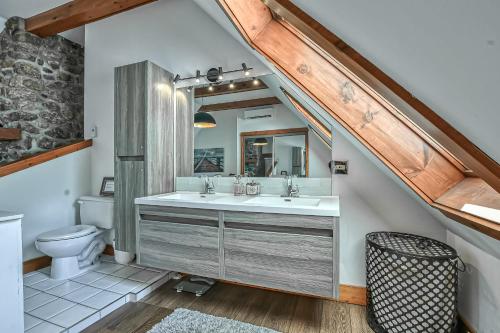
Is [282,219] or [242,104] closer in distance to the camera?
[282,219]

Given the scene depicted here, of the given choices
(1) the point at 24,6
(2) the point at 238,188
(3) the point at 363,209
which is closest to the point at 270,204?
(2) the point at 238,188

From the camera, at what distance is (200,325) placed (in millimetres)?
1597

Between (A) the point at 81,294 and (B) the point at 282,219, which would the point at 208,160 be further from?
(A) the point at 81,294

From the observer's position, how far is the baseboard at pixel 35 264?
2.31 metres

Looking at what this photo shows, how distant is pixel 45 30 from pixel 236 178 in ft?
8.83

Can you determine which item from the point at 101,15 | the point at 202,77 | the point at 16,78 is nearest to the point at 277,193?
the point at 202,77

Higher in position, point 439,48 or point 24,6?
point 24,6

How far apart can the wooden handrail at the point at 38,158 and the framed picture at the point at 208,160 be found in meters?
1.51

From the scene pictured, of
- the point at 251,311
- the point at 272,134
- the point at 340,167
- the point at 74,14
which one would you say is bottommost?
the point at 251,311

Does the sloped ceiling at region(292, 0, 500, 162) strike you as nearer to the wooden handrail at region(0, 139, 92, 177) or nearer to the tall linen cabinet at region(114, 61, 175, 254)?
the tall linen cabinet at region(114, 61, 175, 254)

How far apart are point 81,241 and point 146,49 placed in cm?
205

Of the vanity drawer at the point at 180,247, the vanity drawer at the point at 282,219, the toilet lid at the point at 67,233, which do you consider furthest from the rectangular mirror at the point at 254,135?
the toilet lid at the point at 67,233

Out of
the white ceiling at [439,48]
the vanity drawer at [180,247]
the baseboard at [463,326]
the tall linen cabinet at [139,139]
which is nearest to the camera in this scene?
the white ceiling at [439,48]

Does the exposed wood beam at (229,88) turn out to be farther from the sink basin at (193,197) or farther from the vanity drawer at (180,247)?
the vanity drawer at (180,247)
